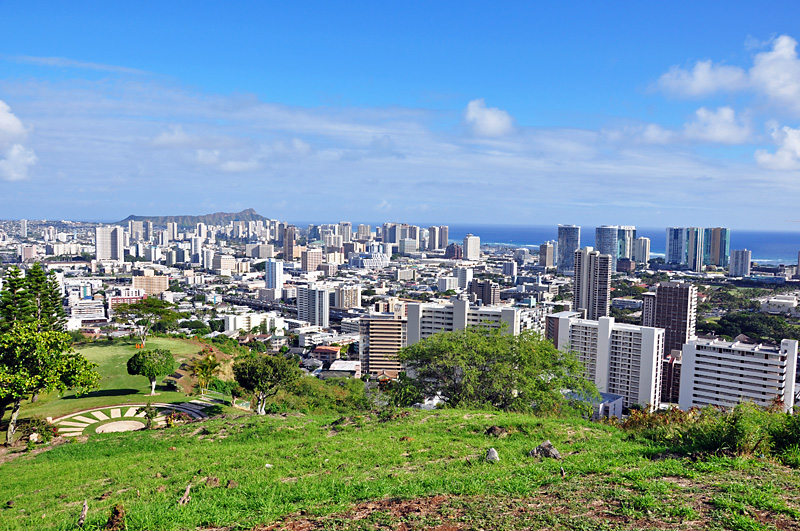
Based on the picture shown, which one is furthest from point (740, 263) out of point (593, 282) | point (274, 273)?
point (274, 273)

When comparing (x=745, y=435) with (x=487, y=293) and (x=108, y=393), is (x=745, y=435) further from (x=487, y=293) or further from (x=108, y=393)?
(x=487, y=293)

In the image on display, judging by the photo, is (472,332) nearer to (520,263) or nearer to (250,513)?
(250,513)

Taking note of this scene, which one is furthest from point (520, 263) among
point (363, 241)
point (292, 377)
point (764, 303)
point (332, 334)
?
point (292, 377)

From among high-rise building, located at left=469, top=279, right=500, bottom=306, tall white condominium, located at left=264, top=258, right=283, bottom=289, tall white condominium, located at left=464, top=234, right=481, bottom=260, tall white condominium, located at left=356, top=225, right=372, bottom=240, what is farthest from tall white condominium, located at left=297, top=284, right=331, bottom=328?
tall white condominium, located at left=356, top=225, right=372, bottom=240

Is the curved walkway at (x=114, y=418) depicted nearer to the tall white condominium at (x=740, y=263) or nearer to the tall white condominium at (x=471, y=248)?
the tall white condominium at (x=740, y=263)

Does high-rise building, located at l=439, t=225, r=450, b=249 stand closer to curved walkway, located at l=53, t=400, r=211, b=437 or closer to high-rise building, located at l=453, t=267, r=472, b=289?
high-rise building, located at l=453, t=267, r=472, b=289
